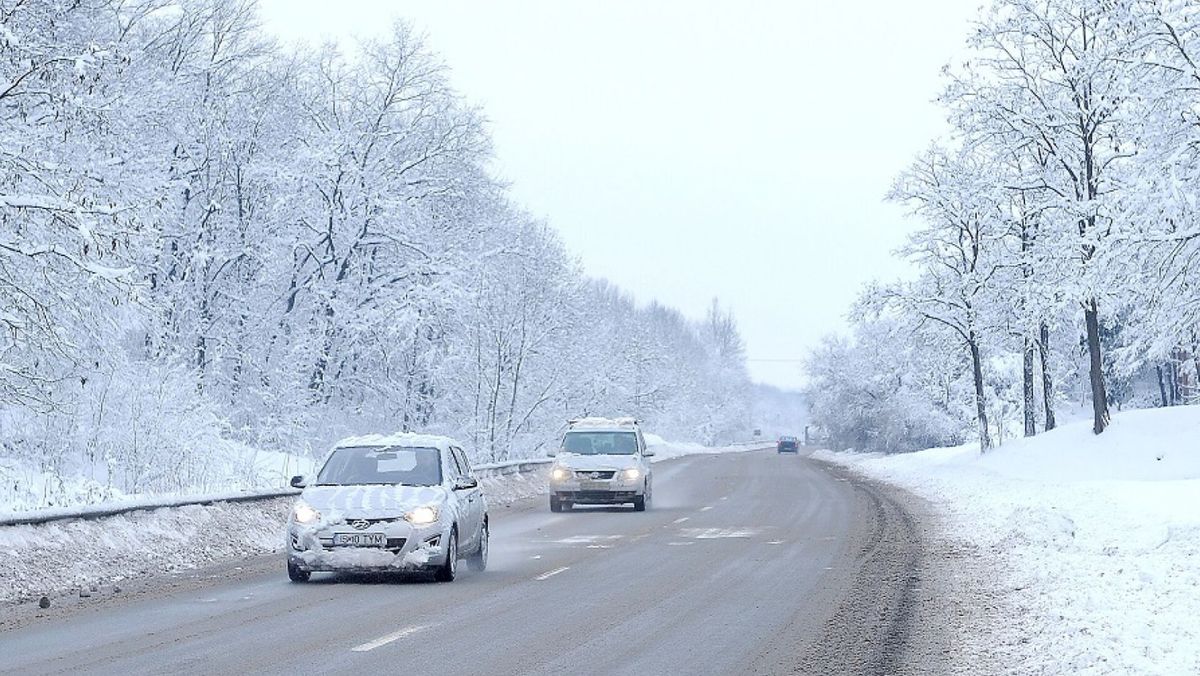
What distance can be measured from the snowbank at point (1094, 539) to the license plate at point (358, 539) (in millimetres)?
6661

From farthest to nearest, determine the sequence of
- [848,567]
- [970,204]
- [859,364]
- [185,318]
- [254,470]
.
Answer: [859,364] < [970,204] < [185,318] < [254,470] < [848,567]

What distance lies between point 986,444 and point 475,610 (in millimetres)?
43383

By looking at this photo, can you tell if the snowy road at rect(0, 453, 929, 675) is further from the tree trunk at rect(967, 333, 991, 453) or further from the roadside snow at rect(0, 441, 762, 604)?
the tree trunk at rect(967, 333, 991, 453)

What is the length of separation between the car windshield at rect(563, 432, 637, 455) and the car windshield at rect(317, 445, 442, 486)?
47.6 ft

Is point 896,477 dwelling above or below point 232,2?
below

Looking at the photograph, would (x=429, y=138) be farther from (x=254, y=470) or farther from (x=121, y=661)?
(x=121, y=661)

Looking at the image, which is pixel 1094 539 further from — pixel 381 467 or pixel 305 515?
pixel 305 515

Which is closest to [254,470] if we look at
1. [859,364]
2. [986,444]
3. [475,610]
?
[475,610]

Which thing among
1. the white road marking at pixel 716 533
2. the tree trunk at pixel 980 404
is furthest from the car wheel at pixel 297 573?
the tree trunk at pixel 980 404

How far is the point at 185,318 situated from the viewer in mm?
42281

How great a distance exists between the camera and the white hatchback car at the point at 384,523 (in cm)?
1484

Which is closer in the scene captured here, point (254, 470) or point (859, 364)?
point (254, 470)

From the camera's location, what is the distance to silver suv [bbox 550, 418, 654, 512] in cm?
2991

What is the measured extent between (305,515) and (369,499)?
0.72 m
